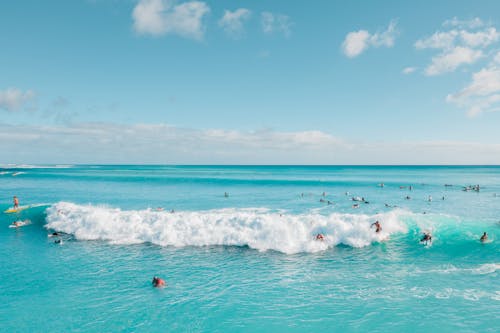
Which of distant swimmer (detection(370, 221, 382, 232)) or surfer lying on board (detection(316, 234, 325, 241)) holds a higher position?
distant swimmer (detection(370, 221, 382, 232))

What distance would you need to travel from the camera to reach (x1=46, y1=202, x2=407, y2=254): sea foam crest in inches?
789

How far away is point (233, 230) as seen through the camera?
21.5m

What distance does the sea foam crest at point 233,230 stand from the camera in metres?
20.0

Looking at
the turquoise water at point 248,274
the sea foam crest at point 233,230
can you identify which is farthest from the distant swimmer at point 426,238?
the sea foam crest at point 233,230

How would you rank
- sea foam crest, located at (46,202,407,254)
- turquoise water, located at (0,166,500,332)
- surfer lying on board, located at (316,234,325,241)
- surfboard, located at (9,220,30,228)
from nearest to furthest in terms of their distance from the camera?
turquoise water, located at (0,166,500,332) → surfer lying on board, located at (316,234,325,241) → sea foam crest, located at (46,202,407,254) → surfboard, located at (9,220,30,228)

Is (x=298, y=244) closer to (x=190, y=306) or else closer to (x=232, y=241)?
(x=232, y=241)

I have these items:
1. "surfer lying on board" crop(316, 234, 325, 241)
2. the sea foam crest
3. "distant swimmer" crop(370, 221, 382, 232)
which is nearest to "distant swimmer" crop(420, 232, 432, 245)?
the sea foam crest

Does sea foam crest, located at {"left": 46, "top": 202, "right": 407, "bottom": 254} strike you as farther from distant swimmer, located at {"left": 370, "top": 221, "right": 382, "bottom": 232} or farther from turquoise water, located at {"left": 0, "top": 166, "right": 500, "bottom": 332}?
distant swimmer, located at {"left": 370, "top": 221, "right": 382, "bottom": 232}

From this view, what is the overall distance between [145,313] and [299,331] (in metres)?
5.98

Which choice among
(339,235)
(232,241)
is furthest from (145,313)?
(339,235)

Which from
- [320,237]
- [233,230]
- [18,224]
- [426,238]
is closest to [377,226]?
[426,238]

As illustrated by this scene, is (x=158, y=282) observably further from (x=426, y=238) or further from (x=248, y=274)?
(x=426, y=238)

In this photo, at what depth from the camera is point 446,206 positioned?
37.2 meters

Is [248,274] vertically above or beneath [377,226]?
beneath
